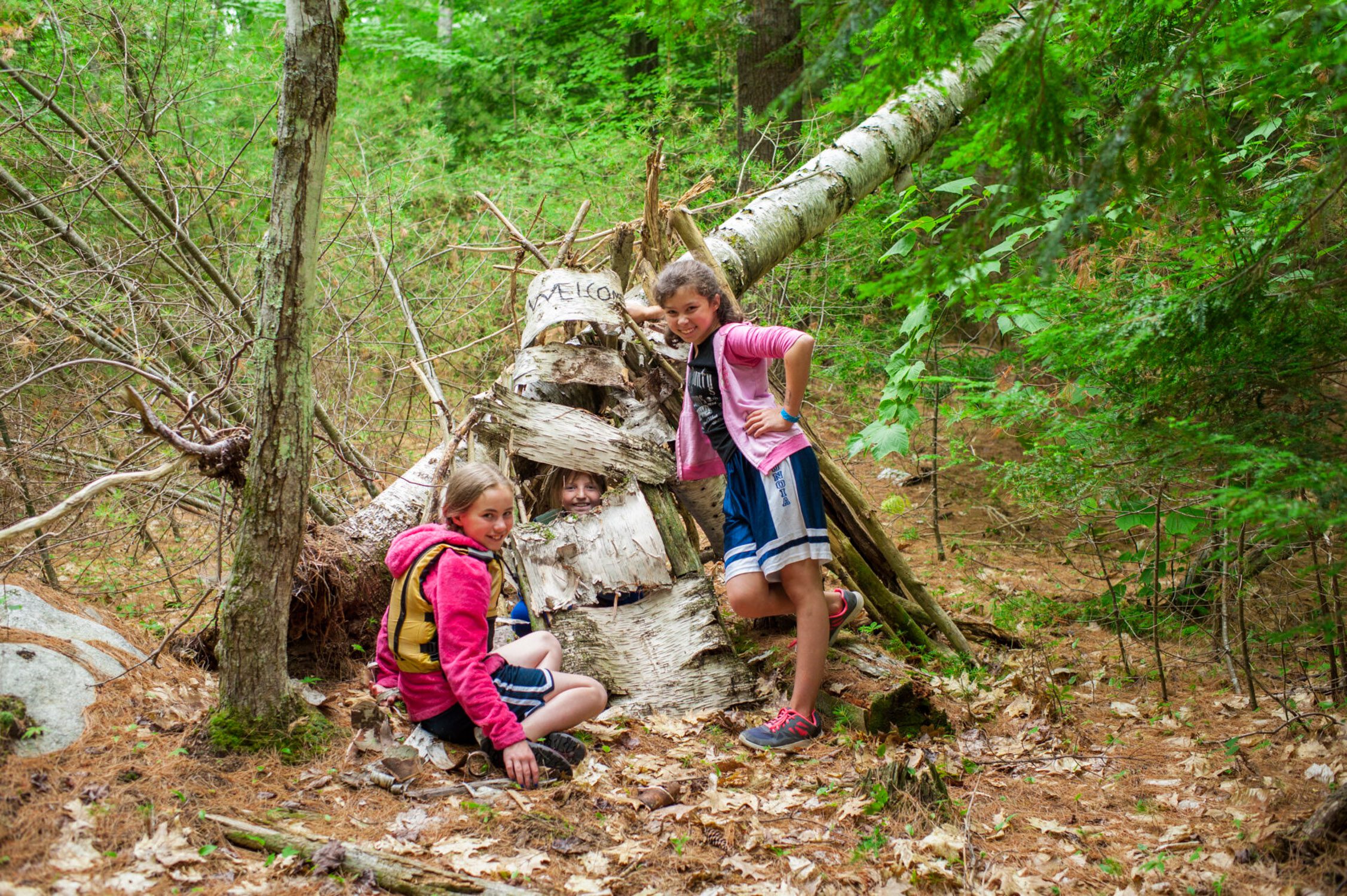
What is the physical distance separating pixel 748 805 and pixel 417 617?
1.43 metres

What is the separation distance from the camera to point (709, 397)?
394cm

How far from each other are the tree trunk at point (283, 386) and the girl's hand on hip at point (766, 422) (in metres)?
1.79

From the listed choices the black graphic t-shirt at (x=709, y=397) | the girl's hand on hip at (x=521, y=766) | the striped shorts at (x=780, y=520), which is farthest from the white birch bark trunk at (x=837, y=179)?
the girl's hand on hip at (x=521, y=766)

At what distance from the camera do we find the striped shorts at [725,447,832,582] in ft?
12.0

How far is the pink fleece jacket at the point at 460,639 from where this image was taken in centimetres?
310

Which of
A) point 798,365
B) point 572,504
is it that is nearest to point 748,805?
point 798,365

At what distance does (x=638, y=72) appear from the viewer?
1227 centimetres

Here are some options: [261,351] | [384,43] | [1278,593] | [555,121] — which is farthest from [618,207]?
[384,43]

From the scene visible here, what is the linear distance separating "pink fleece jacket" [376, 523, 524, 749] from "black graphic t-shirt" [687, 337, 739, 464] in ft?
4.14

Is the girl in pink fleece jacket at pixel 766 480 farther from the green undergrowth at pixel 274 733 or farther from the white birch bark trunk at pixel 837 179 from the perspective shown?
the green undergrowth at pixel 274 733

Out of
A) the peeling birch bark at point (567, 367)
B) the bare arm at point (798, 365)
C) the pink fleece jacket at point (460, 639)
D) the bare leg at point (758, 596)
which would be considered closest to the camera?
the pink fleece jacket at point (460, 639)

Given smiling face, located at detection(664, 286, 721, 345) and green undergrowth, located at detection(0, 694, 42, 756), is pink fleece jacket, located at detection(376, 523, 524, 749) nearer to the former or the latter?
green undergrowth, located at detection(0, 694, 42, 756)

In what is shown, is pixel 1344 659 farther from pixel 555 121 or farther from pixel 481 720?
pixel 555 121

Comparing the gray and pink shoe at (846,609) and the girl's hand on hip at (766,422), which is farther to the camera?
the gray and pink shoe at (846,609)
